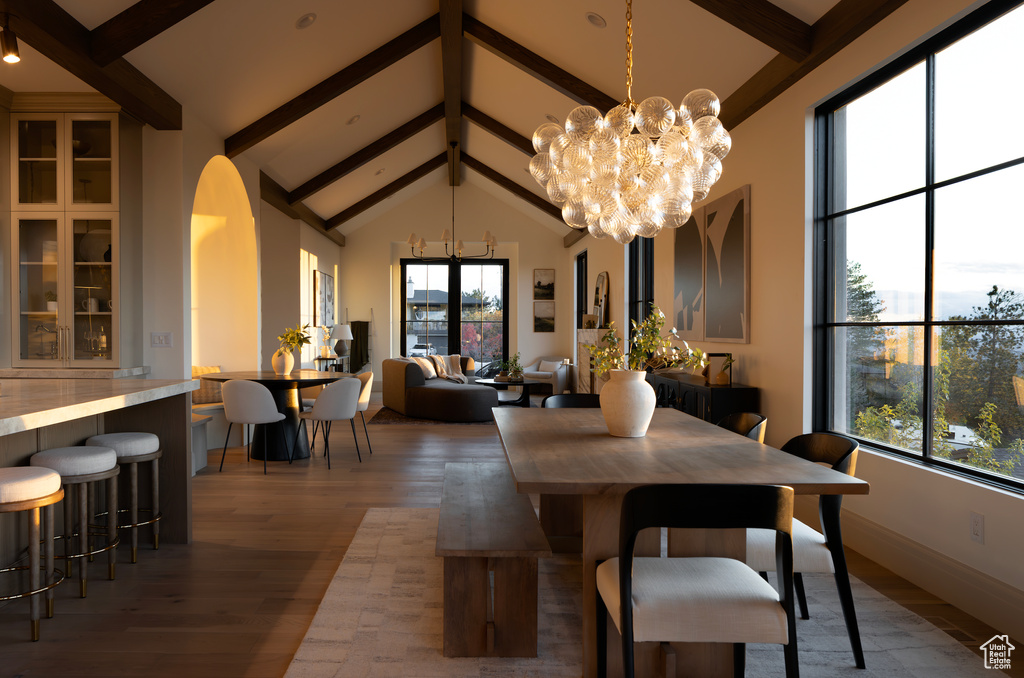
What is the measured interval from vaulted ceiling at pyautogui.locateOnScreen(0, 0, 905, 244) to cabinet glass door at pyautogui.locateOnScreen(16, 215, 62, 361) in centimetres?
105

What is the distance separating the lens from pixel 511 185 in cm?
1030

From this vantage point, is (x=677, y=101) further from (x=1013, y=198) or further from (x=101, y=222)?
(x=101, y=222)

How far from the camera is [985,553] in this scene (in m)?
2.56

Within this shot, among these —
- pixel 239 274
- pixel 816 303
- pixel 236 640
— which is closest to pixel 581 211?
pixel 816 303

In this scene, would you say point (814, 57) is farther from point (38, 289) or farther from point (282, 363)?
point (38, 289)

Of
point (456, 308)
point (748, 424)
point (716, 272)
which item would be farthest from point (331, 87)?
point (456, 308)

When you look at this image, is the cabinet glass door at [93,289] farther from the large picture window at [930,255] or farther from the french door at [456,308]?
the french door at [456,308]

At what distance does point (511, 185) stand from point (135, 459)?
8.07 m

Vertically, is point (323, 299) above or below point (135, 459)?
above

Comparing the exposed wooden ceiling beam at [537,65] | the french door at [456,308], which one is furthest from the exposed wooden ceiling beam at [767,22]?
the french door at [456,308]

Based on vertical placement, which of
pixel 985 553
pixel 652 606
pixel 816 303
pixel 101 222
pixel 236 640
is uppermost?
pixel 101 222

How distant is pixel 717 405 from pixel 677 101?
2.45 m

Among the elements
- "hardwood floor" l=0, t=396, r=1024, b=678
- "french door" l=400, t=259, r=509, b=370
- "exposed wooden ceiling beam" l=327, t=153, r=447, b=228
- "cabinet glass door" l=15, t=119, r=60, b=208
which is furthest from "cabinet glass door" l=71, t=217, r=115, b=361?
"french door" l=400, t=259, r=509, b=370

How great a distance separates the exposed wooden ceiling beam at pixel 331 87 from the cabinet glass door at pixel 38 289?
1746 millimetres
